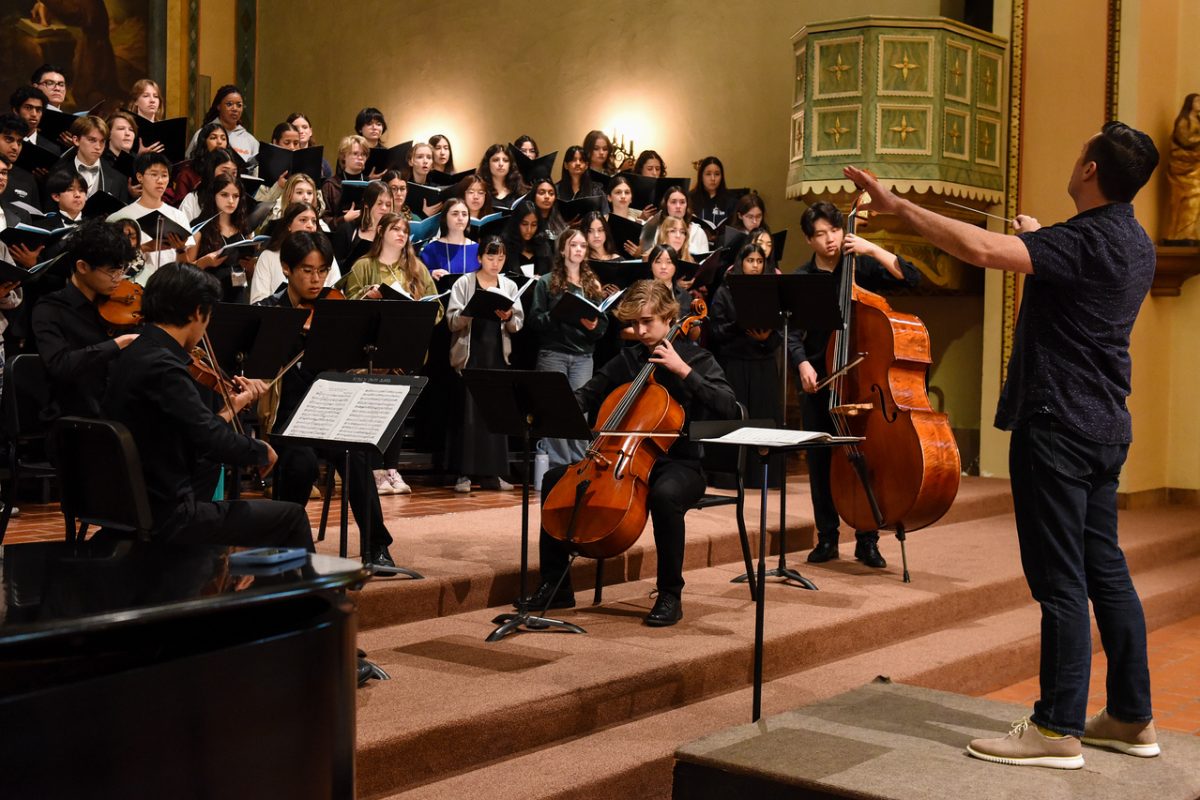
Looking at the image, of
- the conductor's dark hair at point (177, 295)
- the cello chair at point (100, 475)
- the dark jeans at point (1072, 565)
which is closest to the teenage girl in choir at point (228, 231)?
the conductor's dark hair at point (177, 295)

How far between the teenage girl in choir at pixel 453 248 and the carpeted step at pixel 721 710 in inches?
132

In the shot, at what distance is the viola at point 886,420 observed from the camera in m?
4.88

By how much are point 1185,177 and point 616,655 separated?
5.62 meters

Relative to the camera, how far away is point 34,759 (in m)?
1.56

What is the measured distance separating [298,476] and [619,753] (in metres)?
1.75

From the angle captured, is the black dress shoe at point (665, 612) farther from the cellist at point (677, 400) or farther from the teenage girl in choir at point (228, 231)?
the teenage girl in choir at point (228, 231)

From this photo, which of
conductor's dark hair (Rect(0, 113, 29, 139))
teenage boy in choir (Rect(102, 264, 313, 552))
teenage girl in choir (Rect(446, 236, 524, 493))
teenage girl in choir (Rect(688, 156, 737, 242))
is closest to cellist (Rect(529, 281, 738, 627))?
teenage boy in choir (Rect(102, 264, 313, 552))

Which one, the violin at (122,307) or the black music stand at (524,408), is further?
the violin at (122,307)

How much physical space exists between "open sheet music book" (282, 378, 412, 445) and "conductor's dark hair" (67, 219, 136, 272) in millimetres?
1274

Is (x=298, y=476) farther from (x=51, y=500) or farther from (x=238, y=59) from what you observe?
(x=238, y=59)

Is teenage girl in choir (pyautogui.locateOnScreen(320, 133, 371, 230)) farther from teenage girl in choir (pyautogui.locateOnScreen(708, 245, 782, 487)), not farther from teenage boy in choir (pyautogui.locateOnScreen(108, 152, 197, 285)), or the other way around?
teenage girl in choir (pyautogui.locateOnScreen(708, 245, 782, 487))

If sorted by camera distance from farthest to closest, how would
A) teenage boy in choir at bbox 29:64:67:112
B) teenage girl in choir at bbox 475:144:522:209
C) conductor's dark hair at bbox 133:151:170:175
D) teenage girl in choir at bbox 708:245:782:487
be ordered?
teenage girl in choir at bbox 475:144:522:209, teenage boy in choir at bbox 29:64:67:112, teenage girl in choir at bbox 708:245:782:487, conductor's dark hair at bbox 133:151:170:175

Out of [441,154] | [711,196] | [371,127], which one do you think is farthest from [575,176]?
[371,127]

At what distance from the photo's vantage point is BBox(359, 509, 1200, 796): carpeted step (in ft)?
10.9
